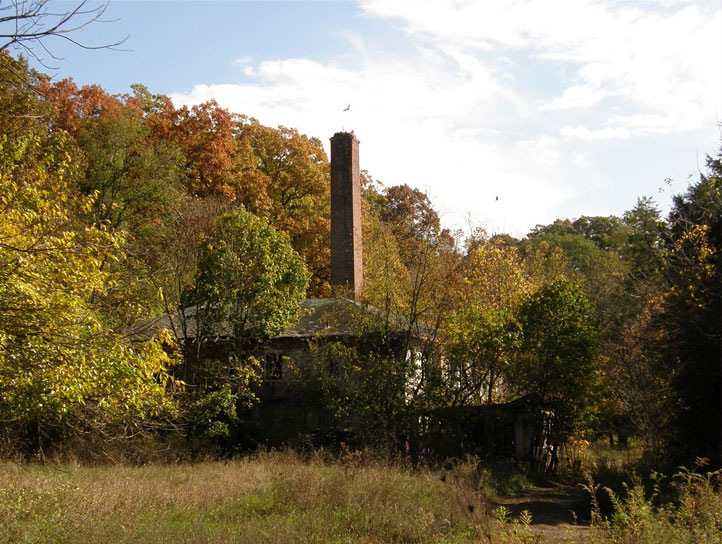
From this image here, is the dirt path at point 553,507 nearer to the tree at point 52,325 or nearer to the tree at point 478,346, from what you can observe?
the tree at point 478,346

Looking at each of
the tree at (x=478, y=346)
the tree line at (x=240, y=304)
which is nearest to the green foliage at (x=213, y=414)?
the tree line at (x=240, y=304)

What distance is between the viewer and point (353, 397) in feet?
66.7

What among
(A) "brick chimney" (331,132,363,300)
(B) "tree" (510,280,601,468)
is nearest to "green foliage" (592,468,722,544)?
(B) "tree" (510,280,601,468)

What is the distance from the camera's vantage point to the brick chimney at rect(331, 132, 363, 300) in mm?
30062

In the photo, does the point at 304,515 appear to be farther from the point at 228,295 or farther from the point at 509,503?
the point at 228,295

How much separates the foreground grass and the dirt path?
231 centimetres

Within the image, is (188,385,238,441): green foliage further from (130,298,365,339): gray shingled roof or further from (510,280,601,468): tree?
(510,280,601,468): tree

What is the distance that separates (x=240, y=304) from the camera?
22484 millimetres

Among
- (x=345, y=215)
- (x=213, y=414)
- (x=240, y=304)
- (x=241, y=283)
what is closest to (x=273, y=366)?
(x=240, y=304)

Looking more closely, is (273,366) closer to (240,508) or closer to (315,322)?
(315,322)

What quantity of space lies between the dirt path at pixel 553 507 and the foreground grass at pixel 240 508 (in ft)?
7.57

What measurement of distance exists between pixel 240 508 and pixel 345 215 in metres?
20.9

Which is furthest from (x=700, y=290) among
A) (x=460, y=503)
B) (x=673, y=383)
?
(x=460, y=503)

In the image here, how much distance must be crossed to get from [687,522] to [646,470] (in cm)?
912
